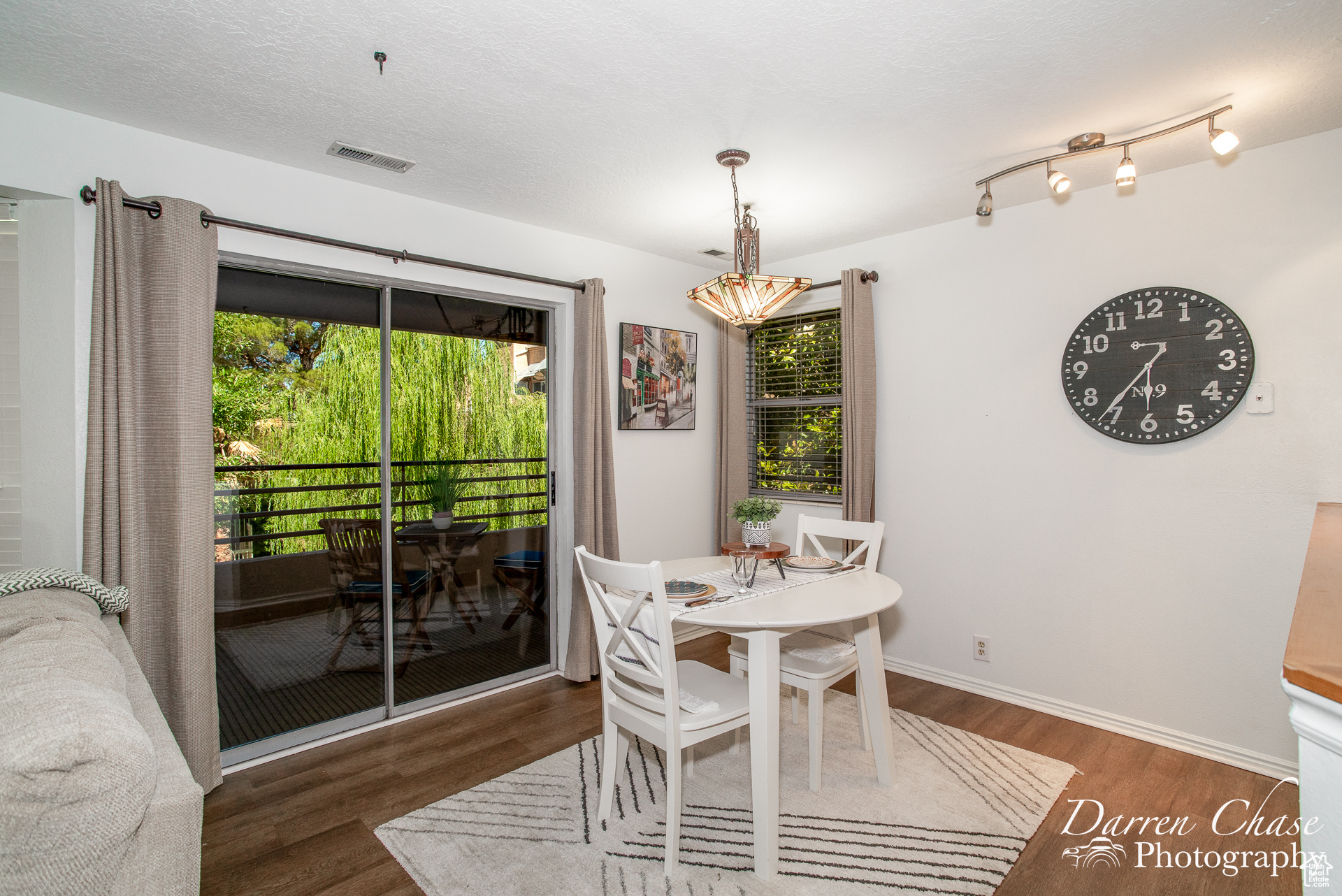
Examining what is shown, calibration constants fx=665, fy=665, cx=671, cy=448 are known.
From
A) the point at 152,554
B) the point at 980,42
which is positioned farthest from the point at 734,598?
the point at 152,554

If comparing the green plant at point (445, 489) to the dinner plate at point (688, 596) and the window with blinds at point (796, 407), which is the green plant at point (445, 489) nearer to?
the dinner plate at point (688, 596)

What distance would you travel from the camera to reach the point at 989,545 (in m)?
3.42

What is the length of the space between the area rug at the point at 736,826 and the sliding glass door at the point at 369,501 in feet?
3.07

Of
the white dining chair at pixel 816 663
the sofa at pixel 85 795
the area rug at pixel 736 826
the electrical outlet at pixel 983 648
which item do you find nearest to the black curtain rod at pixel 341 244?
the sofa at pixel 85 795

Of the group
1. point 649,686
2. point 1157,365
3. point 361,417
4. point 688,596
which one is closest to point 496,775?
point 649,686

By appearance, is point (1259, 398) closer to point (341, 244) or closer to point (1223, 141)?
point (1223, 141)

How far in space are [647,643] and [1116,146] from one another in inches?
97.4

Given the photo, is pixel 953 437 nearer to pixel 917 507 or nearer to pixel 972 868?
pixel 917 507

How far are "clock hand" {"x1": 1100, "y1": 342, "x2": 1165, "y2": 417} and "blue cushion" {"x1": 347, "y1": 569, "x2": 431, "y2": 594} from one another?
3263 mm

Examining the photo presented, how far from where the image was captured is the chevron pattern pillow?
1736mm

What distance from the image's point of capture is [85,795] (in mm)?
904

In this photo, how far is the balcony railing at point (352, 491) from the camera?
2.69m

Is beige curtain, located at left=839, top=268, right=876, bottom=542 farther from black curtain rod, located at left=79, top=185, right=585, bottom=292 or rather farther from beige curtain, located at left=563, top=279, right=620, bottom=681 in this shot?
black curtain rod, located at left=79, top=185, right=585, bottom=292

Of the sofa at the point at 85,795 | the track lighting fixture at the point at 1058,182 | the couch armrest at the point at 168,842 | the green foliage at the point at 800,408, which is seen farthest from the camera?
the green foliage at the point at 800,408
